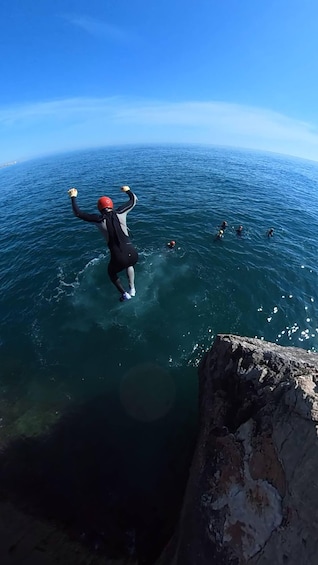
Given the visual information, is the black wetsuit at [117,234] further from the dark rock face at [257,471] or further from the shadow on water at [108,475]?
the shadow on water at [108,475]

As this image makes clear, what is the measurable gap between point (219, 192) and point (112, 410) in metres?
39.4

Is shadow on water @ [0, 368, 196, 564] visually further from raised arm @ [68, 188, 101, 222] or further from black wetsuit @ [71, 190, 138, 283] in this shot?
raised arm @ [68, 188, 101, 222]

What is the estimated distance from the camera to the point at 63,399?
1434 cm

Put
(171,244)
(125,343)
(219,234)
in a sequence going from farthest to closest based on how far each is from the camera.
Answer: (219,234) < (171,244) < (125,343)

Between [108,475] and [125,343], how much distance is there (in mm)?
6717

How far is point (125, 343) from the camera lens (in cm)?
1675

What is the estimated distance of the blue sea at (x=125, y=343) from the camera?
11422 millimetres

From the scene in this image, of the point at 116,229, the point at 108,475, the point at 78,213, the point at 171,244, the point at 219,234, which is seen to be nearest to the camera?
the point at 78,213

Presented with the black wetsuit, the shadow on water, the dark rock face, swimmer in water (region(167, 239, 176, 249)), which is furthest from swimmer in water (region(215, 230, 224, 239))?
the dark rock face

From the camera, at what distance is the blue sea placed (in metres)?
11.4

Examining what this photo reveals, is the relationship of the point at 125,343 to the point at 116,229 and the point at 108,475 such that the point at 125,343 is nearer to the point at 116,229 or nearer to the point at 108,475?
the point at 108,475

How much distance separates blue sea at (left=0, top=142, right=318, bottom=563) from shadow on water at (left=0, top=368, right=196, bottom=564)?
46 mm

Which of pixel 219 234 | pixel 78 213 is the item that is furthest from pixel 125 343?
pixel 219 234

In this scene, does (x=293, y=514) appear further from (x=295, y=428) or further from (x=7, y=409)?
(x=7, y=409)
